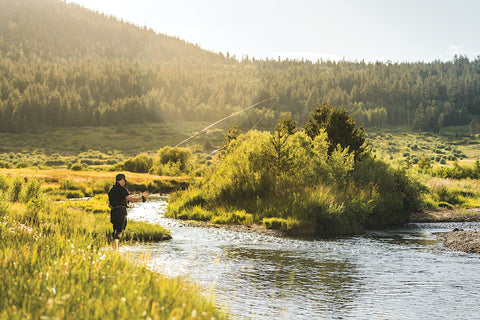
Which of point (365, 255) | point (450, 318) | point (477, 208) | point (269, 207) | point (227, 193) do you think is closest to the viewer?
point (450, 318)

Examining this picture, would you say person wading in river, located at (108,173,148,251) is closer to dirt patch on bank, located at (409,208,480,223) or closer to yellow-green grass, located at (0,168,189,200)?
dirt patch on bank, located at (409,208,480,223)

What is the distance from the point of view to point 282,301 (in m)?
13.2

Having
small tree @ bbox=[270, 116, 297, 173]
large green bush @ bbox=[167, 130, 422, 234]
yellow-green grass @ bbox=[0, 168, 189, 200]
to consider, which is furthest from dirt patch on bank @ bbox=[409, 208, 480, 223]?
yellow-green grass @ bbox=[0, 168, 189, 200]

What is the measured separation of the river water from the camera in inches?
493

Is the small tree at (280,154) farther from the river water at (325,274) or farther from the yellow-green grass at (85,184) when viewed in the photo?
the yellow-green grass at (85,184)

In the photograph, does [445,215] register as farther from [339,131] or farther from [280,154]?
[280,154]

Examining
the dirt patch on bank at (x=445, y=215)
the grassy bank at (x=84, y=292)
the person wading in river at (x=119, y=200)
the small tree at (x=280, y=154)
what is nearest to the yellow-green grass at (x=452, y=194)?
the dirt patch on bank at (x=445, y=215)

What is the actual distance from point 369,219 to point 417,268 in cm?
1590

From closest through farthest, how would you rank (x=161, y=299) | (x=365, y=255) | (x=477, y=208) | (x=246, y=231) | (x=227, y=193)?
(x=161, y=299) < (x=365, y=255) < (x=246, y=231) < (x=227, y=193) < (x=477, y=208)

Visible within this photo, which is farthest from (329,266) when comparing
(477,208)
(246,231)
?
(477,208)

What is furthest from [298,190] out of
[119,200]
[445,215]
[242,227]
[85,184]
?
[85,184]

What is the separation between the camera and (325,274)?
668 inches

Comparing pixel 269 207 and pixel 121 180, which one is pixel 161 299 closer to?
pixel 121 180

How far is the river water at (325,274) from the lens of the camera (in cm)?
1252
